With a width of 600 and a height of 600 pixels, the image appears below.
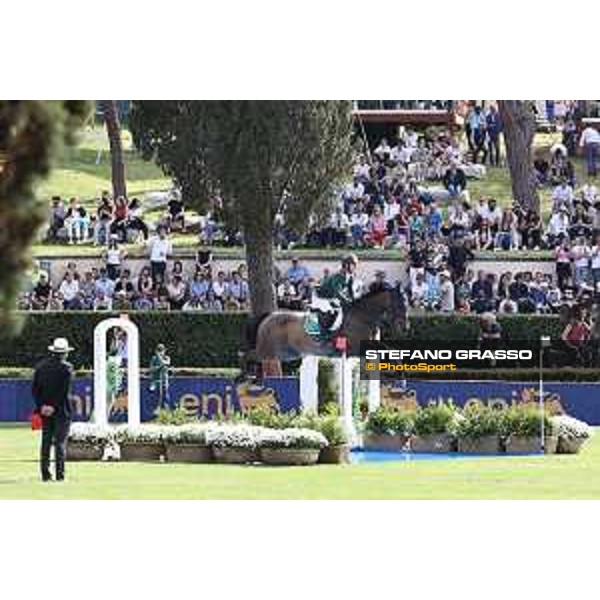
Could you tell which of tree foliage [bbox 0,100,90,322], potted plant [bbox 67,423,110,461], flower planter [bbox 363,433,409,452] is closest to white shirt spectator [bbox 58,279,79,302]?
tree foliage [bbox 0,100,90,322]

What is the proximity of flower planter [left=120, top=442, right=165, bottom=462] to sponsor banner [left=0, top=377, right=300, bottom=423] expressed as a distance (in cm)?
25

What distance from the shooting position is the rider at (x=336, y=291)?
23359mm

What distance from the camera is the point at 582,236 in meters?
23.2

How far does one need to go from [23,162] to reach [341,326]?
3107 millimetres

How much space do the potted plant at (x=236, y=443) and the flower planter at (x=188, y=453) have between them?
10cm

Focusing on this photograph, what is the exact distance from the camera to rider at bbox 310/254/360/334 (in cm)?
2336

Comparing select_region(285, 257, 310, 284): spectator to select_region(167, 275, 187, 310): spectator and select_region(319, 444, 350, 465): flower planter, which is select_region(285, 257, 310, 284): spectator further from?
select_region(319, 444, 350, 465): flower planter

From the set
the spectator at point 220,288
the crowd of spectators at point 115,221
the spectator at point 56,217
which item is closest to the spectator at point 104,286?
the crowd of spectators at point 115,221
